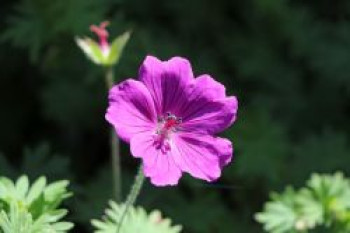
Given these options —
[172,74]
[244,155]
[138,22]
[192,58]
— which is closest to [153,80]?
[172,74]

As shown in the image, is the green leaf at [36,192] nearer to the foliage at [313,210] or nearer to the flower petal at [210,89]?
the flower petal at [210,89]

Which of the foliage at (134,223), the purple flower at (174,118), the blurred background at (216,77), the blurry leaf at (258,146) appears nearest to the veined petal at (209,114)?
the purple flower at (174,118)

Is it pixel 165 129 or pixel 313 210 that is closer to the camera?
pixel 165 129

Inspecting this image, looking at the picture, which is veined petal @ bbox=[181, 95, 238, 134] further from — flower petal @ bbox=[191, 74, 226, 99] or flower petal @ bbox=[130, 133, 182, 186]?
flower petal @ bbox=[130, 133, 182, 186]

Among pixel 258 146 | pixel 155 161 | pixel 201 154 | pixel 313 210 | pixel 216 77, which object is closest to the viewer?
pixel 155 161

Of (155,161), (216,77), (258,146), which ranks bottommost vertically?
(155,161)

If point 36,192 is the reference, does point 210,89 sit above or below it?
above

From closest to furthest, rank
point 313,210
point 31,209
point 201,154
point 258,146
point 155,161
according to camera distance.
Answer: point 155,161 → point 201,154 → point 31,209 → point 313,210 → point 258,146

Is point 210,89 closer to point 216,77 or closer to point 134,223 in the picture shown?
point 134,223

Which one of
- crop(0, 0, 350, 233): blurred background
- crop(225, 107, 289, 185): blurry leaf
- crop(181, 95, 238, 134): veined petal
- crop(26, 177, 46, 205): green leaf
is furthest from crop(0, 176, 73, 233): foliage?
crop(225, 107, 289, 185): blurry leaf

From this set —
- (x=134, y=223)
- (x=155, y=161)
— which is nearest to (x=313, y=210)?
(x=134, y=223)
